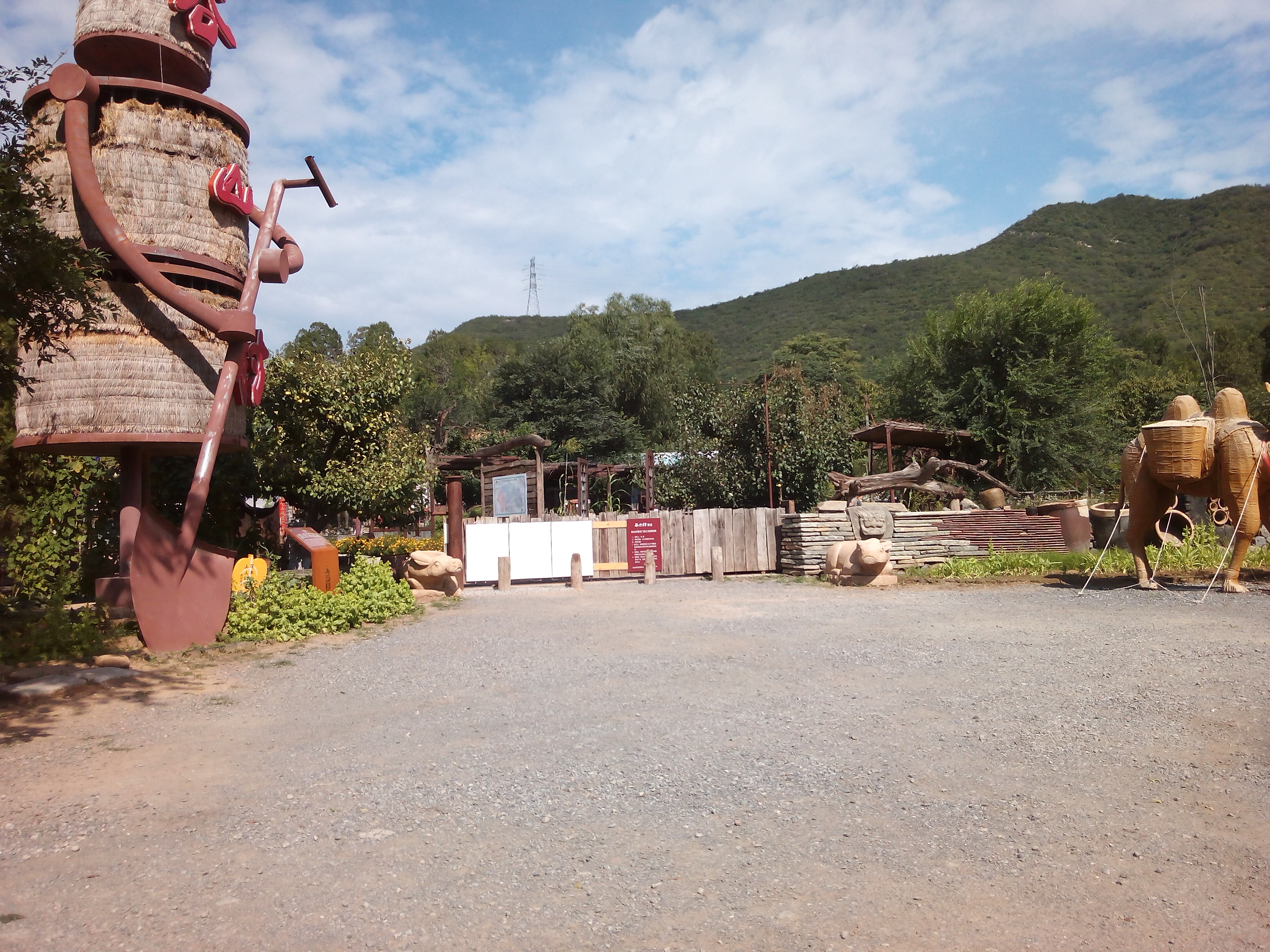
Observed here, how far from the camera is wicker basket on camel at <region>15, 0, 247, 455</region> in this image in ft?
32.0

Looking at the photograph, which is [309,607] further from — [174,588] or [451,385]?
[451,385]

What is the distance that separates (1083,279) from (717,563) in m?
65.2

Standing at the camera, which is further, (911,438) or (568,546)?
(911,438)

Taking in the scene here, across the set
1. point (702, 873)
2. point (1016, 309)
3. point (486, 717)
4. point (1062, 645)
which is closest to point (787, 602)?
point (1062, 645)

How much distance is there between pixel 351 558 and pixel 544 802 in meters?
12.8

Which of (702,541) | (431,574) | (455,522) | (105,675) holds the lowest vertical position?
(105,675)

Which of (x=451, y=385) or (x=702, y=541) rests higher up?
(x=451, y=385)

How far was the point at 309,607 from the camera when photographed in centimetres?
1065

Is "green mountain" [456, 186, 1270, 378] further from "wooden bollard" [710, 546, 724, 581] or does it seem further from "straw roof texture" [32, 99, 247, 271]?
"straw roof texture" [32, 99, 247, 271]

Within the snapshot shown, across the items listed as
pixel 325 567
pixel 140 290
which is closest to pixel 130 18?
pixel 140 290

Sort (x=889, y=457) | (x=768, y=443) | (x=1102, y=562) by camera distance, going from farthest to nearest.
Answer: (x=889, y=457) < (x=768, y=443) < (x=1102, y=562)

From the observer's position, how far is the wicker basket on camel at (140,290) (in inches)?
384

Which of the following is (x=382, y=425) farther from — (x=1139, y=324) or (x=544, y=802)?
(x=1139, y=324)

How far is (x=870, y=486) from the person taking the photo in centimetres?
1939
